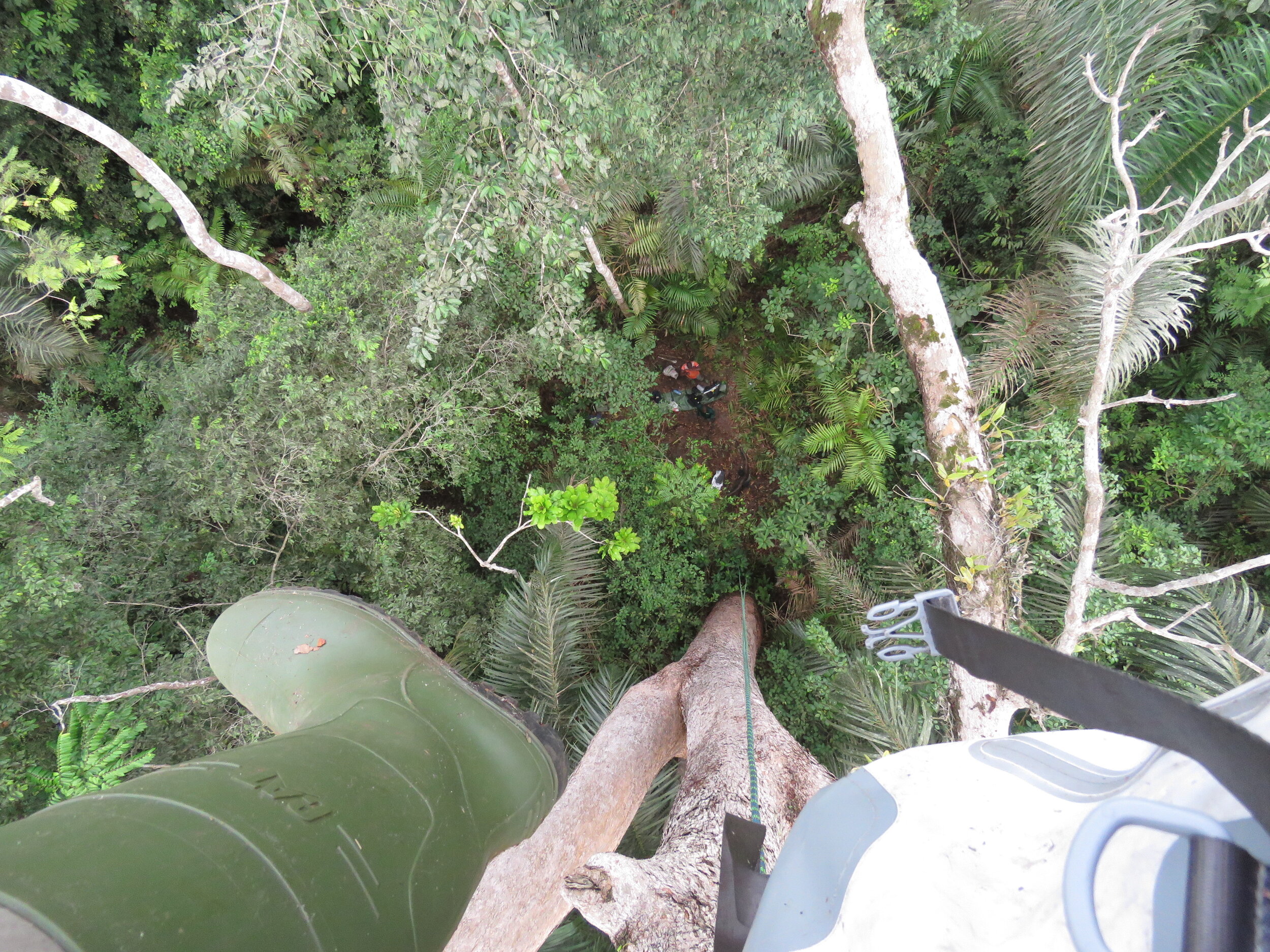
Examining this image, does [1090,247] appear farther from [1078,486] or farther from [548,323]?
[548,323]

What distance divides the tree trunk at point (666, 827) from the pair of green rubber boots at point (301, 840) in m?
0.19

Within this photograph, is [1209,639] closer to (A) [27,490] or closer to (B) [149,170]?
(A) [27,490]

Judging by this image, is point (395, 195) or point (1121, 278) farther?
point (395, 195)

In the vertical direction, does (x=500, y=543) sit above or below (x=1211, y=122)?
below

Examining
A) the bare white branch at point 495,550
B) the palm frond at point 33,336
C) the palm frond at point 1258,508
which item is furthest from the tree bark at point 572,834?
the palm frond at point 33,336

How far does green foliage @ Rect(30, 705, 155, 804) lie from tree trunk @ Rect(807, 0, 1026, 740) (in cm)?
440

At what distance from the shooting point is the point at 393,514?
140 inches

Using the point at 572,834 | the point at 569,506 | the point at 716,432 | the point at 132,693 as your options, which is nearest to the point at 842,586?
the point at 716,432

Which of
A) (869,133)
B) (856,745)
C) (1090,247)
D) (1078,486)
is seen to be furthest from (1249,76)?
(856,745)

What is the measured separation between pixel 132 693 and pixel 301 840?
3287mm

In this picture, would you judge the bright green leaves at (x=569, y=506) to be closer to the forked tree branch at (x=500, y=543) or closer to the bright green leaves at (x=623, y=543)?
the forked tree branch at (x=500, y=543)

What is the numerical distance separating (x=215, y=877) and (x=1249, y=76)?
5652 mm

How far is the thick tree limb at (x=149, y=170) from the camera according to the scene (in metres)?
2.87

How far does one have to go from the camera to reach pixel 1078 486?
3.59 meters
